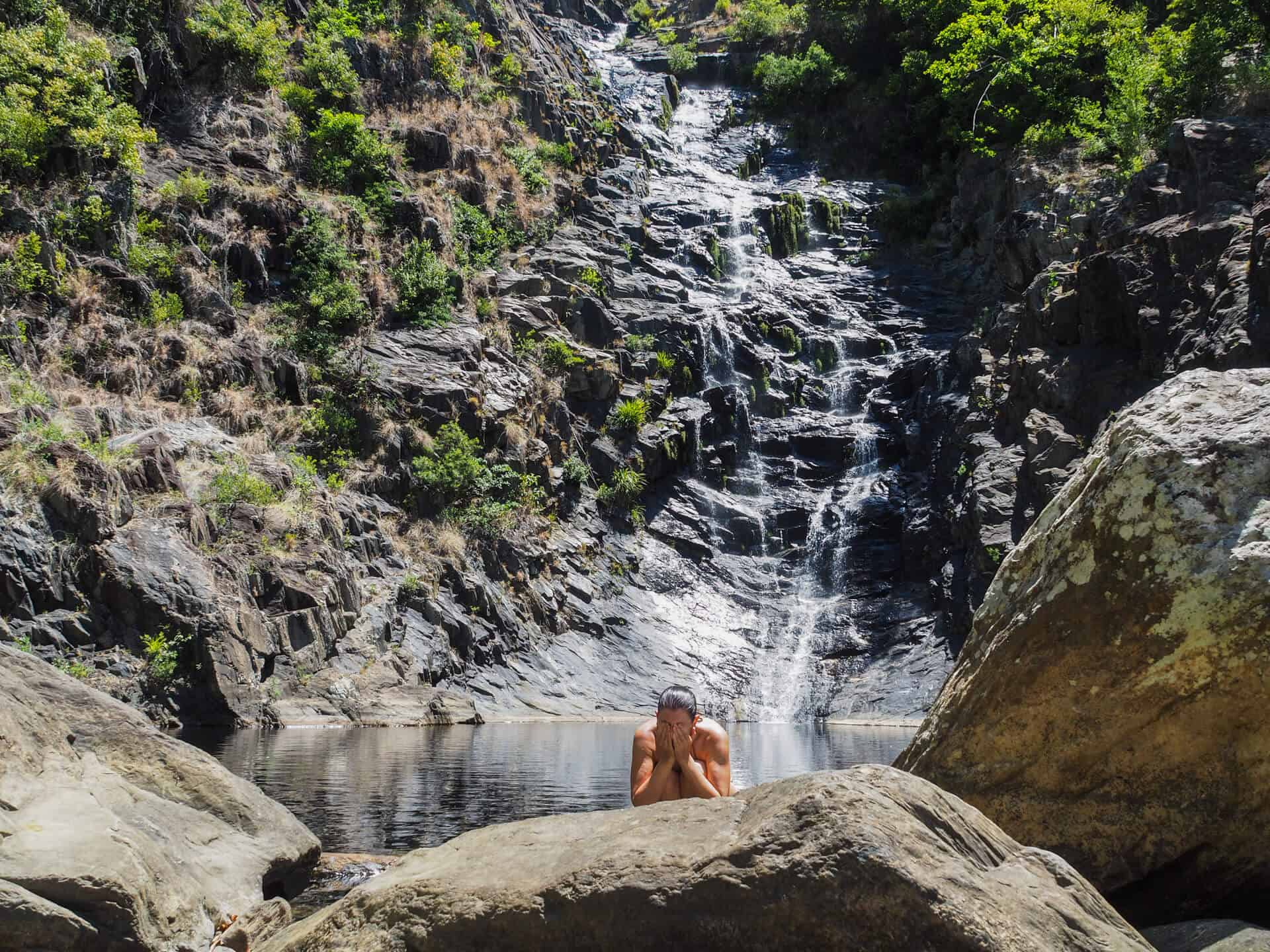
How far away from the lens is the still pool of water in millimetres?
10305

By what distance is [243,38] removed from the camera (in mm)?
34000

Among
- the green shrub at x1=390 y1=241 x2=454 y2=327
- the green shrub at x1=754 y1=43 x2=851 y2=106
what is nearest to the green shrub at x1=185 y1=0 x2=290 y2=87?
the green shrub at x1=390 y1=241 x2=454 y2=327

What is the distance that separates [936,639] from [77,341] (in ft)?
83.1

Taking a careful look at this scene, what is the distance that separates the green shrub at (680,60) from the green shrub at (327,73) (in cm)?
2596

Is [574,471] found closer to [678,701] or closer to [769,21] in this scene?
[678,701]

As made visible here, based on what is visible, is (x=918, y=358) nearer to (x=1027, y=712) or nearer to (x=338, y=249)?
(x=338, y=249)

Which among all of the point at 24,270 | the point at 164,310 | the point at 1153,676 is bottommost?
the point at 1153,676

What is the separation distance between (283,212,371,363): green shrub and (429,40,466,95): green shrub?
1233 cm

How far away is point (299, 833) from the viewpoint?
23.9 ft

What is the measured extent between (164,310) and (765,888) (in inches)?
1111

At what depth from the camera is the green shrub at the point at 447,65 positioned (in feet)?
136

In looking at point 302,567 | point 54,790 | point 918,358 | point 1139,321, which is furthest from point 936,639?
point 54,790

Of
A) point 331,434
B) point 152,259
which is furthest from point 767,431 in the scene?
point 152,259

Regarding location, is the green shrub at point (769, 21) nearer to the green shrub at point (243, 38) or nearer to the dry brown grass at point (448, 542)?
the green shrub at point (243, 38)
